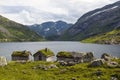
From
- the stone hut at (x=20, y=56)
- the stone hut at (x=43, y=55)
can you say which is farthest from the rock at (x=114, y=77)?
the stone hut at (x=20, y=56)

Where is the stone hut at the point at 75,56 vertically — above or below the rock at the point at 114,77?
above

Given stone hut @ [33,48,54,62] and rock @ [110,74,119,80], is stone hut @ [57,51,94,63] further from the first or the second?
rock @ [110,74,119,80]

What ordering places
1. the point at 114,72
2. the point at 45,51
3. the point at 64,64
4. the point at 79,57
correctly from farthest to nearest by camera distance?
the point at 45,51, the point at 79,57, the point at 64,64, the point at 114,72

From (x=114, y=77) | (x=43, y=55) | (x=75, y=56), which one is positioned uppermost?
(x=43, y=55)

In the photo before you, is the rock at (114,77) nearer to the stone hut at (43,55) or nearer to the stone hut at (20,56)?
the stone hut at (43,55)

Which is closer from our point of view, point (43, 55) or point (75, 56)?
point (75, 56)

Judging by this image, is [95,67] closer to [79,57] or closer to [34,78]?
[34,78]

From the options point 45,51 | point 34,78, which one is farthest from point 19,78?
point 45,51

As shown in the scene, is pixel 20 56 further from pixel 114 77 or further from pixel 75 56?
pixel 114 77

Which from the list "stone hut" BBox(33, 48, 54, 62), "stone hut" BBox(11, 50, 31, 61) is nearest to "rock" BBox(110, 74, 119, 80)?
"stone hut" BBox(33, 48, 54, 62)

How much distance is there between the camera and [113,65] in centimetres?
6353

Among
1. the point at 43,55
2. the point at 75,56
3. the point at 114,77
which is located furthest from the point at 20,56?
the point at 114,77

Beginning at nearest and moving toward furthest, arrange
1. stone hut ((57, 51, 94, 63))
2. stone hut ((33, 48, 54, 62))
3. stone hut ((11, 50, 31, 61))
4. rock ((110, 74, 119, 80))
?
rock ((110, 74, 119, 80))
stone hut ((57, 51, 94, 63))
stone hut ((33, 48, 54, 62))
stone hut ((11, 50, 31, 61))

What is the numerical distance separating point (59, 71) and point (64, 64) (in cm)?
1114
